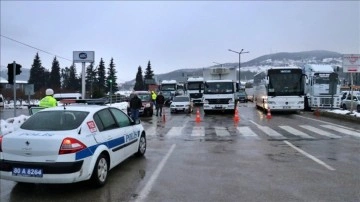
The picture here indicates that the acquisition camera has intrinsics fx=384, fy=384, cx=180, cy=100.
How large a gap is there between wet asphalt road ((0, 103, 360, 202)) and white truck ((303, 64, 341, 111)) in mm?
18944

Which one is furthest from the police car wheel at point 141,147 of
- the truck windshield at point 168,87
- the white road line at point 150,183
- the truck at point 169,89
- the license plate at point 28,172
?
the truck windshield at point 168,87

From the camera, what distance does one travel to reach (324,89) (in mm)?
30453

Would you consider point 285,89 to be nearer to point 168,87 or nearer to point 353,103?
point 353,103

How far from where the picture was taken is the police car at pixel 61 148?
612cm

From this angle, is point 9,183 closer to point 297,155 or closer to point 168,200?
point 168,200

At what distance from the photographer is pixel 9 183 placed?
23.2 feet

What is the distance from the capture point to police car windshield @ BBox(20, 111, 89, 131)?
672cm

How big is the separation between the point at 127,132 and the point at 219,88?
2026 cm

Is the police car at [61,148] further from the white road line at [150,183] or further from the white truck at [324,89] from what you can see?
the white truck at [324,89]

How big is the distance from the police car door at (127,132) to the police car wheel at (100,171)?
1168mm

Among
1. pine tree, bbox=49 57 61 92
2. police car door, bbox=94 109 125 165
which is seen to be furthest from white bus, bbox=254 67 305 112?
pine tree, bbox=49 57 61 92

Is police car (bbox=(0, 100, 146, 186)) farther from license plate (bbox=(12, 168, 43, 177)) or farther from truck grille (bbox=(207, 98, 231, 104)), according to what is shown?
truck grille (bbox=(207, 98, 231, 104))

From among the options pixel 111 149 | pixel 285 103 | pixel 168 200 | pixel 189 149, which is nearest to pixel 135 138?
pixel 111 149

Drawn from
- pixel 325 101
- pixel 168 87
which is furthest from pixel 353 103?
pixel 168 87
